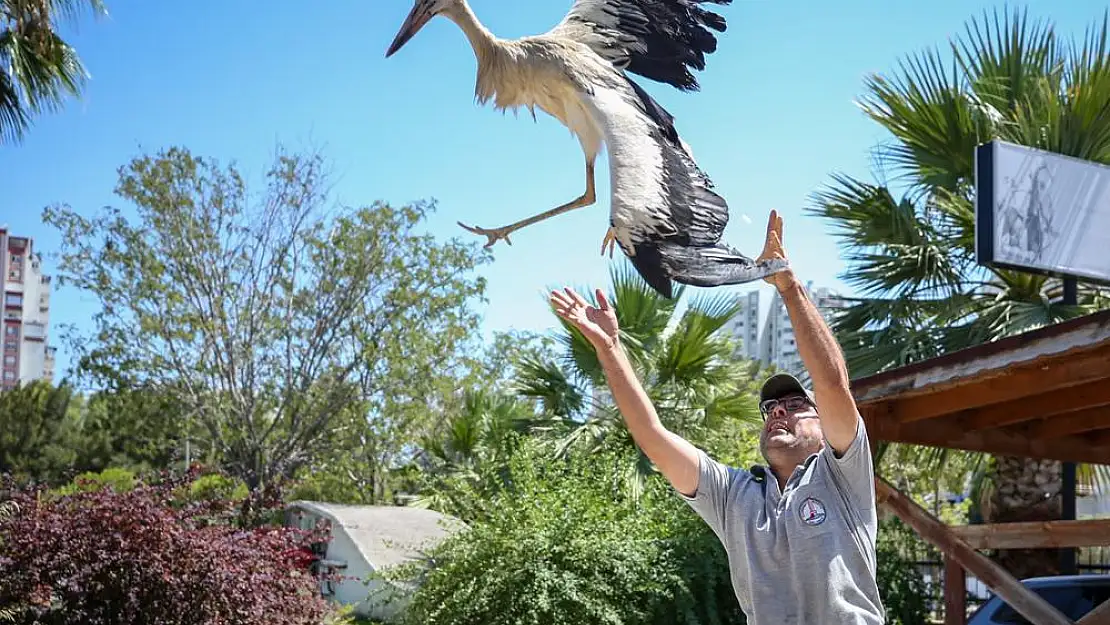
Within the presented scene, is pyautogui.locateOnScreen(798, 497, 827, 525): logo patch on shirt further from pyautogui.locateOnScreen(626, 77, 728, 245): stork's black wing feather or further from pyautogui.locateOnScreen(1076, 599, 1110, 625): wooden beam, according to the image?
pyautogui.locateOnScreen(1076, 599, 1110, 625): wooden beam

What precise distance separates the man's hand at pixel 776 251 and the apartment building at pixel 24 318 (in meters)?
83.2

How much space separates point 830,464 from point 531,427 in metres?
9.63

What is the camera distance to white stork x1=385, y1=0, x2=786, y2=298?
69.8 inches

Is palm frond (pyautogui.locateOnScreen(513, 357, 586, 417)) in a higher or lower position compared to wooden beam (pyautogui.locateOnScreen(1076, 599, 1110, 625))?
higher

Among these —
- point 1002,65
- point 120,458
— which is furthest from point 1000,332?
point 120,458

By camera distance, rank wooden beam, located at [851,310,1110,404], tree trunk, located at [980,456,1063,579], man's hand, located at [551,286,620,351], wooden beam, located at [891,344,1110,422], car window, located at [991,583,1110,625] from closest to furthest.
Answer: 1. man's hand, located at [551,286,620,351]
2. wooden beam, located at [851,310,1110,404]
3. wooden beam, located at [891,344,1110,422]
4. car window, located at [991,583,1110,625]
5. tree trunk, located at [980,456,1063,579]

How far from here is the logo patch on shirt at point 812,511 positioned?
2.09 metres

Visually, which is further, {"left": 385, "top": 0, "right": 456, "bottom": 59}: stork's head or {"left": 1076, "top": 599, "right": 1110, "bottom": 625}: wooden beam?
{"left": 1076, "top": 599, "right": 1110, "bottom": 625}: wooden beam

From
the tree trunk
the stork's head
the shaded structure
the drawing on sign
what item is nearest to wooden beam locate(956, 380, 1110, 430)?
the drawing on sign

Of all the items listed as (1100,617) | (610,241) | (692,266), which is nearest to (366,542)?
(1100,617)

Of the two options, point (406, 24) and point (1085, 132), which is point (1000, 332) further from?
point (406, 24)

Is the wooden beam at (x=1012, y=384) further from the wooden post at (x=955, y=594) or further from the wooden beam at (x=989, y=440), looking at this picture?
the wooden post at (x=955, y=594)

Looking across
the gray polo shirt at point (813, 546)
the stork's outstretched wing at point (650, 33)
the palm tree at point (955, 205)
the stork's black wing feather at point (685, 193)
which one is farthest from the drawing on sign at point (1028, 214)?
the stork's black wing feather at point (685, 193)

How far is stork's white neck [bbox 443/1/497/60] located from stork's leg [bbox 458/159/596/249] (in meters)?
0.32
